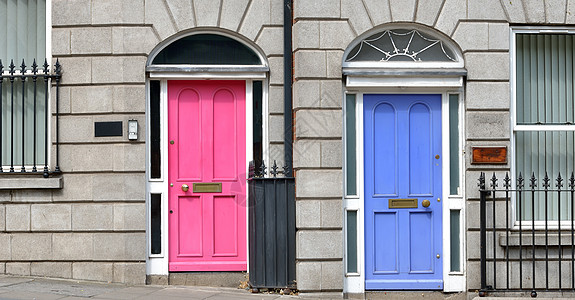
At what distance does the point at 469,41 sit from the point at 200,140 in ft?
11.6

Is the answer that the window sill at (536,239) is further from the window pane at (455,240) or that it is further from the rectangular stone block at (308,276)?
the rectangular stone block at (308,276)

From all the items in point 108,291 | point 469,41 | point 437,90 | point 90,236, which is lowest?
point 108,291

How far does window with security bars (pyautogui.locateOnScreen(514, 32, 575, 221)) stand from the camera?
9.27m

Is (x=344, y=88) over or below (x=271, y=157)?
over

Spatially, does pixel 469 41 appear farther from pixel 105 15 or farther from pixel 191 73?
pixel 105 15

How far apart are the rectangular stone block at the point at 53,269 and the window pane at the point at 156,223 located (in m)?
1.06

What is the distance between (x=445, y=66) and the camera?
29.7 ft

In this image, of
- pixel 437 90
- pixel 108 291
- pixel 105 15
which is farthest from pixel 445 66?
pixel 108 291

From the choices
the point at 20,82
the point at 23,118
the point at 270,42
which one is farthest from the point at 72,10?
the point at 270,42

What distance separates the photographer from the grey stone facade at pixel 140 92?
8.93 metres

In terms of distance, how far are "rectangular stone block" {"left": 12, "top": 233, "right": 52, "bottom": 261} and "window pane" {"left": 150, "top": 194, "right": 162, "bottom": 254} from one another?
1.27 meters

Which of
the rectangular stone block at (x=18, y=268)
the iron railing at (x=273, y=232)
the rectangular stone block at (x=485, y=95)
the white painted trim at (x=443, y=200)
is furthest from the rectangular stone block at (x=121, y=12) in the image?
the rectangular stone block at (x=485, y=95)

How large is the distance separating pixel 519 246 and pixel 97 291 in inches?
197

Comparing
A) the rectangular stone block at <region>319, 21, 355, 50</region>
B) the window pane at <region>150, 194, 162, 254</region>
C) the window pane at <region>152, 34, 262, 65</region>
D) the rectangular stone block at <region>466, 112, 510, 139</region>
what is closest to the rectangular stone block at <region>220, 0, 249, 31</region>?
the window pane at <region>152, 34, 262, 65</region>
